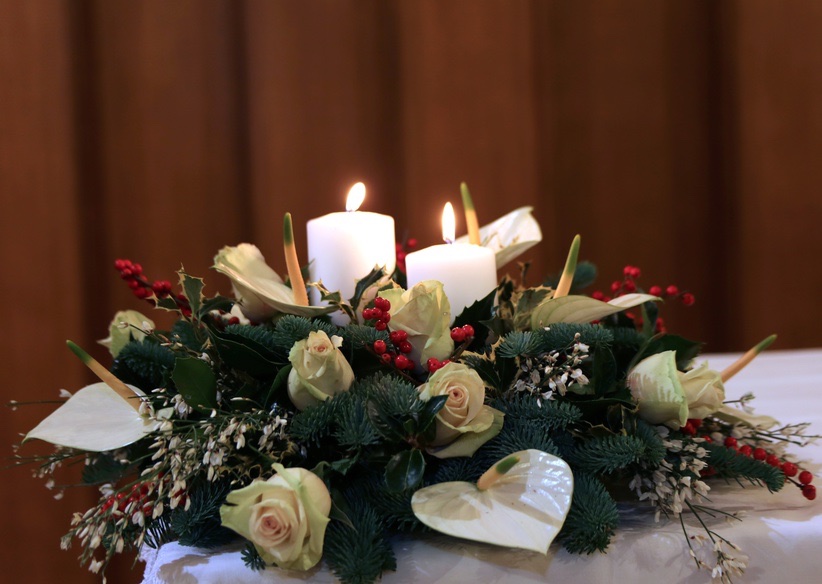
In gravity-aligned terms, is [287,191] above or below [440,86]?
below

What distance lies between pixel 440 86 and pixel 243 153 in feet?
1.39

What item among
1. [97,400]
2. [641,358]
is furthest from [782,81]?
[97,400]

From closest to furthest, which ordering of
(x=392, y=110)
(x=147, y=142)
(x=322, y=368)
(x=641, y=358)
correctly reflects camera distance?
(x=322, y=368), (x=641, y=358), (x=147, y=142), (x=392, y=110)

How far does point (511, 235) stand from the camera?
0.75 meters

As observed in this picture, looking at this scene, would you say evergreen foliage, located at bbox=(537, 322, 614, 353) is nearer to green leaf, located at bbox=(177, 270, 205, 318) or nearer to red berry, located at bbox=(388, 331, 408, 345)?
red berry, located at bbox=(388, 331, 408, 345)

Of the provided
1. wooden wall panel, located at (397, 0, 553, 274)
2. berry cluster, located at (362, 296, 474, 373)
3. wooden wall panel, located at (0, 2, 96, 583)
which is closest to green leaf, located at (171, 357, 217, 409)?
berry cluster, located at (362, 296, 474, 373)

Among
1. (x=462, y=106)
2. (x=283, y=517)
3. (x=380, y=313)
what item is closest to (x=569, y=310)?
(x=380, y=313)

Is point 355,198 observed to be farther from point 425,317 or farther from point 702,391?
point 702,391

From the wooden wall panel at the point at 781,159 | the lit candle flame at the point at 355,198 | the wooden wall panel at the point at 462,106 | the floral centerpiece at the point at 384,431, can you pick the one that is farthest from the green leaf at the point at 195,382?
the wooden wall panel at the point at 781,159

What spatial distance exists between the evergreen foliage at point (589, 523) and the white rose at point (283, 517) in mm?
146

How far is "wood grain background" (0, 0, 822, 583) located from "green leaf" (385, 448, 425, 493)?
1058 mm

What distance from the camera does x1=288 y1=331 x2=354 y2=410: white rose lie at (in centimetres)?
44

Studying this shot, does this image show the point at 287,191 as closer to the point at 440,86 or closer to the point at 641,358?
the point at 440,86

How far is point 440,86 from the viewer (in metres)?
1.51
